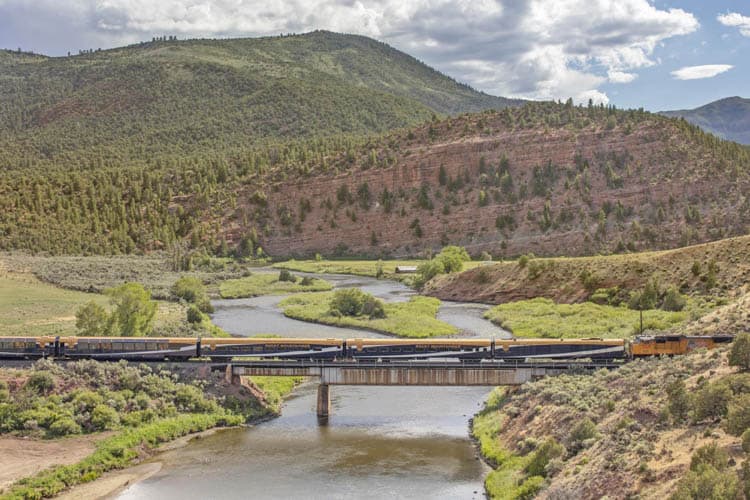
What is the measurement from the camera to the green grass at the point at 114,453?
3962 centimetres

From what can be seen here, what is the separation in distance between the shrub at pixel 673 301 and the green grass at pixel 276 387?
3877cm

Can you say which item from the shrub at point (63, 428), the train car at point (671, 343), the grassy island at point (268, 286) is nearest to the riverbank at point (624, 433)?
the train car at point (671, 343)

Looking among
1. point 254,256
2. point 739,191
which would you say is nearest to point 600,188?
point 739,191

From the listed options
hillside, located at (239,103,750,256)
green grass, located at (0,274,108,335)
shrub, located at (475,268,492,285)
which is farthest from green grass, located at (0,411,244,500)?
hillside, located at (239,103,750,256)

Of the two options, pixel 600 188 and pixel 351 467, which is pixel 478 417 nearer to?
pixel 351 467

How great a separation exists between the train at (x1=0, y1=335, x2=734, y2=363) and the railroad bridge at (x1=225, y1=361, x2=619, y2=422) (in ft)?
2.57

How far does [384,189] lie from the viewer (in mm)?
176500

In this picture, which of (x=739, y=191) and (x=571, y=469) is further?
(x=739, y=191)

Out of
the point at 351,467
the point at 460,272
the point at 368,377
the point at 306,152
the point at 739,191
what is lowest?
the point at 351,467

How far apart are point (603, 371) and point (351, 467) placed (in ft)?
53.2

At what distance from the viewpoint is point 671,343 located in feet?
167

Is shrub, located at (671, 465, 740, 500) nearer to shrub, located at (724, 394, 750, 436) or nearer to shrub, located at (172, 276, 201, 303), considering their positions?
shrub, located at (724, 394, 750, 436)

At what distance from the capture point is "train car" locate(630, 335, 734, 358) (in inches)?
1912

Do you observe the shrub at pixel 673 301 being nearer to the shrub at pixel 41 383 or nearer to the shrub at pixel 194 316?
the shrub at pixel 194 316
